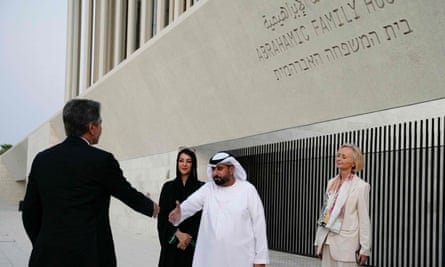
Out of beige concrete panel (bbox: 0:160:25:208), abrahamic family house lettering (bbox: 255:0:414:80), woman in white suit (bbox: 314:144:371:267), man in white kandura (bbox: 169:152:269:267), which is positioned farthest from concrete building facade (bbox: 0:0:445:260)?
beige concrete panel (bbox: 0:160:25:208)

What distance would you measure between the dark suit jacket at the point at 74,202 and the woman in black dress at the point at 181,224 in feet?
6.83

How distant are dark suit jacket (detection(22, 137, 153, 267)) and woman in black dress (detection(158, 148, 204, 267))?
2082 millimetres

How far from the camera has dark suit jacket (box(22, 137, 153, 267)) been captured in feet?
11.6

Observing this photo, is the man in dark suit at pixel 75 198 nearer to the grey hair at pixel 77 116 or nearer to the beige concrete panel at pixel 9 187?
the grey hair at pixel 77 116

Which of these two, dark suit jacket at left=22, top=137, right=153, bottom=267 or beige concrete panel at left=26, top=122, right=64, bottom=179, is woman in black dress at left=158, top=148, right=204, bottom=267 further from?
beige concrete panel at left=26, top=122, right=64, bottom=179

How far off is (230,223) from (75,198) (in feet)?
5.42

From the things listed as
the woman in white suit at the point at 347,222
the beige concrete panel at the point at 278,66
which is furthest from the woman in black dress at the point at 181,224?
the beige concrete panel at the point at 278,66

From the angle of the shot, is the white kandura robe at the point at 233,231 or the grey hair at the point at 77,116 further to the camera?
the white kandura robe at the point at 233,231

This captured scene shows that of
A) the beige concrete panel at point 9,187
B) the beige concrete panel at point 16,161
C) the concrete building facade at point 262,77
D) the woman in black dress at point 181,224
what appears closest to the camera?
the woman in black dress at point 181,224

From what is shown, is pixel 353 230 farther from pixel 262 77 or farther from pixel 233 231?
pixel 262 77

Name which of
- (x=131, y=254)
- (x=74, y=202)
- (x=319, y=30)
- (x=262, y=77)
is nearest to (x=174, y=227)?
(x=74, y=202)

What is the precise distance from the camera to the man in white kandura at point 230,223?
4836 millimetres

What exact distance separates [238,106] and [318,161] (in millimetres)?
2643

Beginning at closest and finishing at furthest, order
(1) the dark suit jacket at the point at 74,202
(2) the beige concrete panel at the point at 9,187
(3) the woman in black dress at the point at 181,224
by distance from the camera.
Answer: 1. (1) the dark suit jacket at the point at 74,202
2. (3) the woman in black dress at the point at 181,224
3. (2) the beige concrete panel at the point at 9,187
